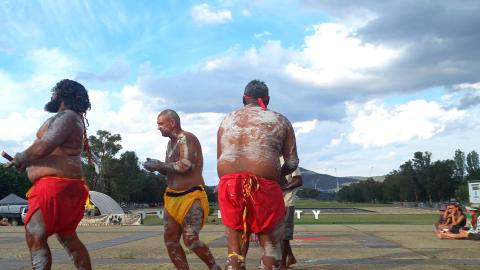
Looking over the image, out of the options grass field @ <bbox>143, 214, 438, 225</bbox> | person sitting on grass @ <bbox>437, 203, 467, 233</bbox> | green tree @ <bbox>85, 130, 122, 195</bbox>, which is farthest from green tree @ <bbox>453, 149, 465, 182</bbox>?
person sitting on grass @ <bbox>437, 203, 467, 233</bbox>

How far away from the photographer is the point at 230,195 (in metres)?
3.78

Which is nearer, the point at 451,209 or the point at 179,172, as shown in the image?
the point at 179,172

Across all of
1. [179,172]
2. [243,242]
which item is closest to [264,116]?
[243,242]

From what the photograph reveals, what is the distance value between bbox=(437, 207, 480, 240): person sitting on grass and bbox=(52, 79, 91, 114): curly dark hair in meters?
9.82

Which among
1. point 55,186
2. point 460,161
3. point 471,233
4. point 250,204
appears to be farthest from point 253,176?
point 460,161

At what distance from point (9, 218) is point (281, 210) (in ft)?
110

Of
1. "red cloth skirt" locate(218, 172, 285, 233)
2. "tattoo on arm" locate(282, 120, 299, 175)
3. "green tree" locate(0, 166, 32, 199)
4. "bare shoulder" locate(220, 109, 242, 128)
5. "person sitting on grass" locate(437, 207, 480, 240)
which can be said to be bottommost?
"person sitting on grass" locate(437, 207, 480, 240)

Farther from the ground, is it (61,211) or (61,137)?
(61,137)

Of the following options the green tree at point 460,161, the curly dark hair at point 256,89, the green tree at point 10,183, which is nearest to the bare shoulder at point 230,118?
the curly dark hair at point 256,89

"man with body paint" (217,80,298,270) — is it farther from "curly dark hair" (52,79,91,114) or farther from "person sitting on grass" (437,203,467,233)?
"person sitting on grass" (437,203,467,233)

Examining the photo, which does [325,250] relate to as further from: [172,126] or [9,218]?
[9,218]

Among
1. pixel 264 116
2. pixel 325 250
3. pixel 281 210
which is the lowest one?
pixel 325 250

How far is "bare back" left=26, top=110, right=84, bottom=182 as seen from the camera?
3990mm

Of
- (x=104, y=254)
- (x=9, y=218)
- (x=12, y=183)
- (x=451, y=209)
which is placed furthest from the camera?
(x=12, y=183)
